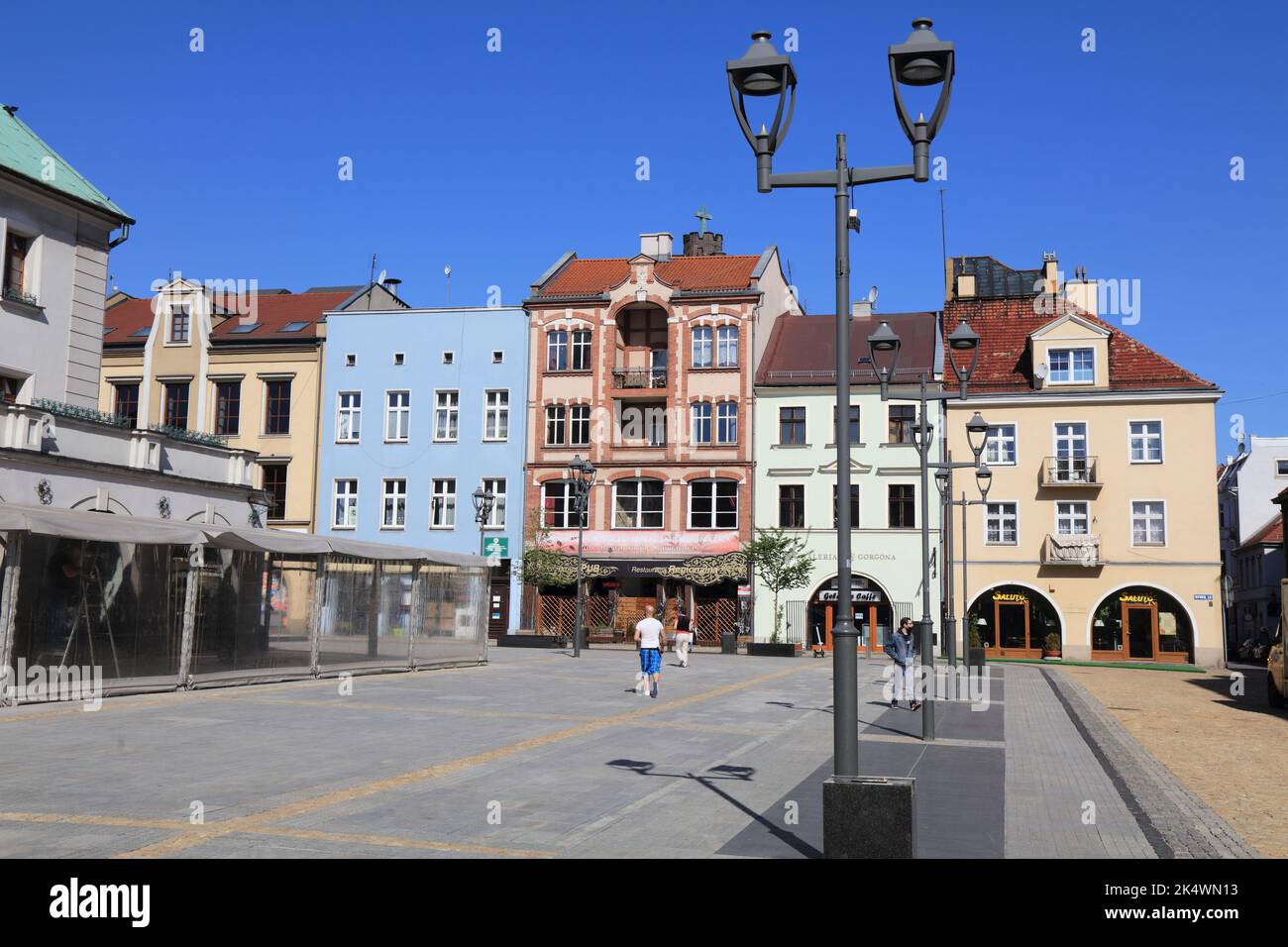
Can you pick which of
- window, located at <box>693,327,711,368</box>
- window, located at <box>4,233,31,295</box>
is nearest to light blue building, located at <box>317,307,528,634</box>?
window, located at <box>693,327,711,368</box>

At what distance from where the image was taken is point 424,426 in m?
49.8

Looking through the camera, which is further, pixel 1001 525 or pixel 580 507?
pixel 1001 525

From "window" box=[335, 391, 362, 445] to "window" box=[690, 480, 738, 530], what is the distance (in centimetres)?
1484

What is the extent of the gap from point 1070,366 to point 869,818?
135ft

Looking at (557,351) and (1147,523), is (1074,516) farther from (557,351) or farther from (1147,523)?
(557,351)

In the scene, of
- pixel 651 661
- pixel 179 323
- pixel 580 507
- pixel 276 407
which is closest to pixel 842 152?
pixel 651 661

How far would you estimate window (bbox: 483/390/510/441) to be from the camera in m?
49.4

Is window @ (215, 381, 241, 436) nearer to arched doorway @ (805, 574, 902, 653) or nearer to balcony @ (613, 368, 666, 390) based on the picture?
balcony @ (613, 368, 666, 390)

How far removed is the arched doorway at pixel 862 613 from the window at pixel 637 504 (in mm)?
7163

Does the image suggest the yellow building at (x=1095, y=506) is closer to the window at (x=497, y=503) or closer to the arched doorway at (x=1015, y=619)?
the arched doorway at (x=1015, y=619)

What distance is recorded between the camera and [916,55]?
8602 millimetres

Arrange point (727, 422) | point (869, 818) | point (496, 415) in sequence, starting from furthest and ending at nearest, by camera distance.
Result: 1. point (496, 415)
2. point (727, 422)
3. point (869, 818)
